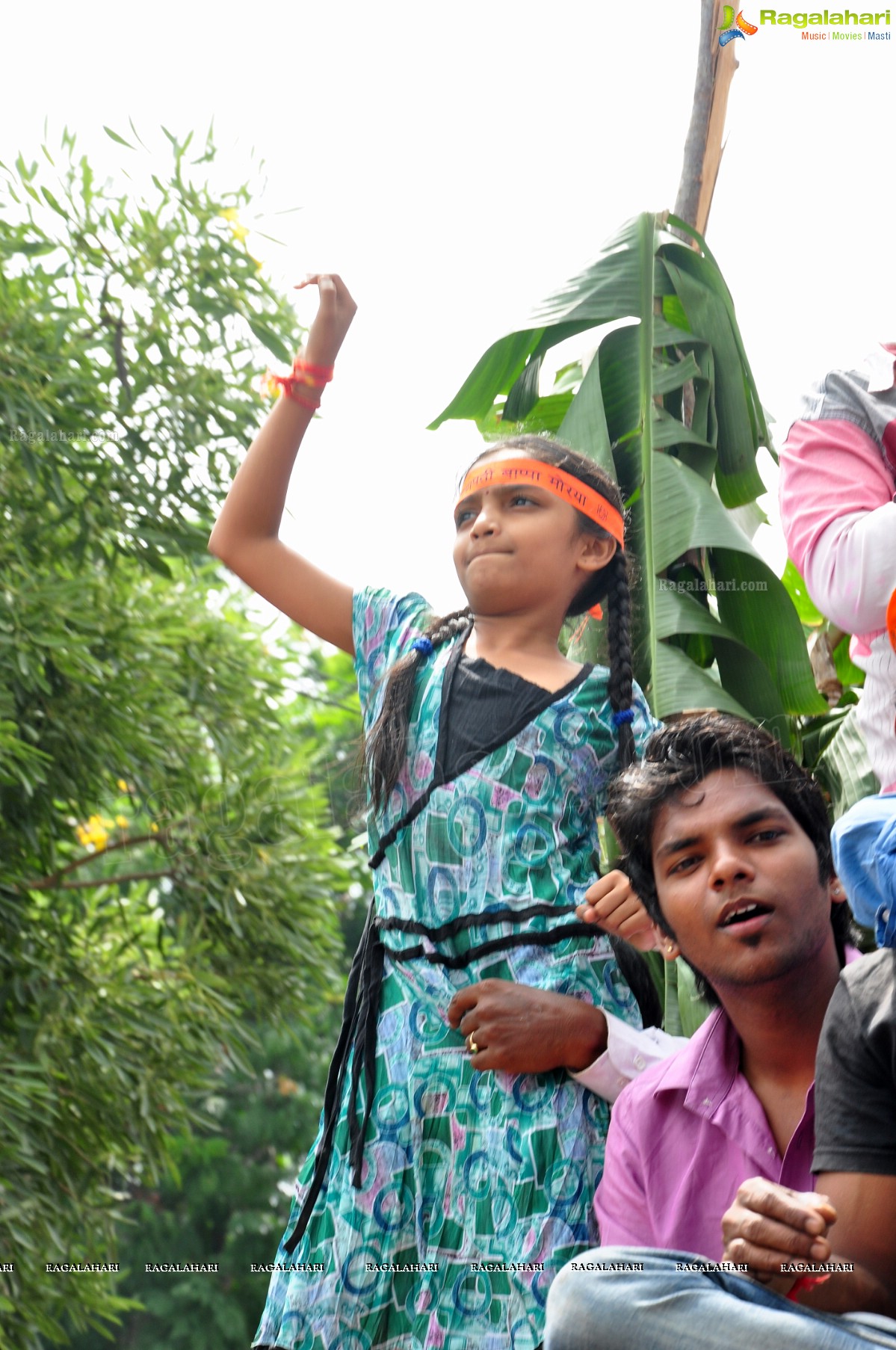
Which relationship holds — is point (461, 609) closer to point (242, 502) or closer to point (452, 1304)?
point (242, 502)

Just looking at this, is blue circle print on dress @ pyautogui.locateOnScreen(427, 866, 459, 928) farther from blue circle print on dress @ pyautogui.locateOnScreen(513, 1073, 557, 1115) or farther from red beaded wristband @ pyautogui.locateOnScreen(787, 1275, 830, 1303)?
red beaded wristband @ pyautogui.locateOnScreen(787, 1275, 830, 1303)

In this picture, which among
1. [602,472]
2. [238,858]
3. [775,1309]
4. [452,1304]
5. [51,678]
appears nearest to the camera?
[775,1309]

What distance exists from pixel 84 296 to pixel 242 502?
254 centimetres

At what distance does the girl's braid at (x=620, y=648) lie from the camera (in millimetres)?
1632

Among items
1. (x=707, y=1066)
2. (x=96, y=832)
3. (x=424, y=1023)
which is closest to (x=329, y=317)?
(x=424, y=1023)

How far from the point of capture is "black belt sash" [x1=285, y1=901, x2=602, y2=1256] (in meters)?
1.49

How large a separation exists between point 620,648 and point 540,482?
0.23 metres

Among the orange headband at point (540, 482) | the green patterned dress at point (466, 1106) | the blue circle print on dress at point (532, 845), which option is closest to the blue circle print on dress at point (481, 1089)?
the green patterned dress at point (466, 1106)

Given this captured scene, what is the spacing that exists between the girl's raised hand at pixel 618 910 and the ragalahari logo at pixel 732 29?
6.78ft

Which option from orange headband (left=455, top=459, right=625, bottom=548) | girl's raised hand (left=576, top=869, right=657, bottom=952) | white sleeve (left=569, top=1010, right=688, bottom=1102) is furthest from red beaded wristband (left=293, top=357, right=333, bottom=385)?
white sleeve (left=569, top=1010, right=688, bottom=1102)

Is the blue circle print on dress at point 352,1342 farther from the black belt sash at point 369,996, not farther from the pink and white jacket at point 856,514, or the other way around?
the pink and white jacket at point 856,514

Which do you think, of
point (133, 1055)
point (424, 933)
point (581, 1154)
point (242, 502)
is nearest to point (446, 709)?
point (424, 933)

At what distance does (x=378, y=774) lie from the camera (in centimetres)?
164

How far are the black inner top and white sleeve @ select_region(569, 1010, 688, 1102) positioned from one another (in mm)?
332
